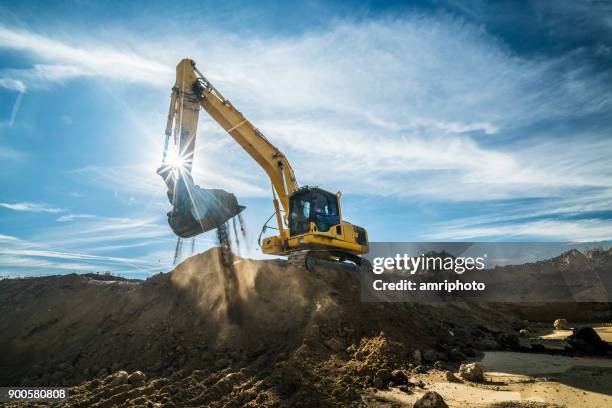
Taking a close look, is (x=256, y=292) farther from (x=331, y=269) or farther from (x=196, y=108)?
(x=196, y=108)

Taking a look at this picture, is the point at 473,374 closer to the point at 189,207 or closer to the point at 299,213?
the point at 299,213

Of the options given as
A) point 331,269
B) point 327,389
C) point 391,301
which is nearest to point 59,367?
point 327,389

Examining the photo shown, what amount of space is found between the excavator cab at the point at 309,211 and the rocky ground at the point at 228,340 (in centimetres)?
156

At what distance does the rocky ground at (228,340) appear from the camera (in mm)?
7289

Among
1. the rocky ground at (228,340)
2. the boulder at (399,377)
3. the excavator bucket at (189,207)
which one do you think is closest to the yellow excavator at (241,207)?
the excavator bucket at (189,207)

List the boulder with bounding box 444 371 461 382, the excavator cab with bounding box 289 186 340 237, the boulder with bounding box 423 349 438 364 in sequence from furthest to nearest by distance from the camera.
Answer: the excavator cab with bounding box 289 186 340 237
the boulder with bounding box 423 349 438 364
the boulder with bounding box 444 371 461 382

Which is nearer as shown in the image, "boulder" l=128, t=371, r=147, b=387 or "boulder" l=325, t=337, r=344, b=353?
"boulder" l=128, t=371, r=147, b=387

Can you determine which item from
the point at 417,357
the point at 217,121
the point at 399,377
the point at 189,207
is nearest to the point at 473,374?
the point at 417,357

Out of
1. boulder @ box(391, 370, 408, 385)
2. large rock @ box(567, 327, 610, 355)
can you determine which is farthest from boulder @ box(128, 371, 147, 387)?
large rock @ box(567, 327, 610, 355)

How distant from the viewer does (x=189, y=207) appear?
11.0 m

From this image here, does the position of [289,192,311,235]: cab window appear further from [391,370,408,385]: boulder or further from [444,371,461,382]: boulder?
[444,371,461,382]: boulder

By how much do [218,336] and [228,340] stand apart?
0.38 metres

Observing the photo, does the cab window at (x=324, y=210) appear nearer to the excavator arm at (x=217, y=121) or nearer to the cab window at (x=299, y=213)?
the cab window at (x=299, y=213)

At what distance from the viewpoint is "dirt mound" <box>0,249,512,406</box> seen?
7402 millimetres
